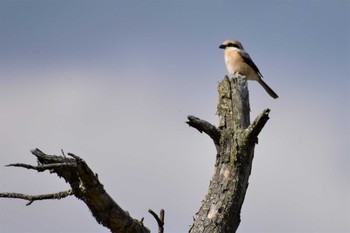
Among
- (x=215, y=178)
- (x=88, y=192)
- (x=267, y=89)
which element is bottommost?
(x=88, y=192)

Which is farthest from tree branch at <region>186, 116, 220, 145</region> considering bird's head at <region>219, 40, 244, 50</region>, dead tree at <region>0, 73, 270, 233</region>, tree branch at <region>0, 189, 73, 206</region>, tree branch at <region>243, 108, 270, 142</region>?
bird's head at <region>219, 40, 244, 50</region>

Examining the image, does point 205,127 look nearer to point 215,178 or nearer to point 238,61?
point 215,178

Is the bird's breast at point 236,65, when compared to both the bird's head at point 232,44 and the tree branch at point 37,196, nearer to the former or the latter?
the bird's head at point 232,44

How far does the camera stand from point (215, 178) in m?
6.79

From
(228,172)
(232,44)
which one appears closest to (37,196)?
(228,172)

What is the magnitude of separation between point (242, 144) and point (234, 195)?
1.67ft

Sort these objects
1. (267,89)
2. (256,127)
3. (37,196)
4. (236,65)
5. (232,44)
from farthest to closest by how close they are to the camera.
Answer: (267,89), (232,44), (236,65), (256,127), (37,196)

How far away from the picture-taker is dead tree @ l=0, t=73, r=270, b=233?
5.98 metres

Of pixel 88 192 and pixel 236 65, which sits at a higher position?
pixel 236 65

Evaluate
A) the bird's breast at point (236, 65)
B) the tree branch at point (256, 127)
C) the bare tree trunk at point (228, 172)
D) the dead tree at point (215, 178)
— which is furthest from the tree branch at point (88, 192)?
the bird's breast at point (236, 65)

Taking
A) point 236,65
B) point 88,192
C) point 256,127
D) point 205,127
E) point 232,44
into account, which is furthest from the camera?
point 232,44

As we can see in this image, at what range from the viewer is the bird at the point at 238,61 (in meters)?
12.8

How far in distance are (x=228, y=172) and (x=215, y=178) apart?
0.14 metres

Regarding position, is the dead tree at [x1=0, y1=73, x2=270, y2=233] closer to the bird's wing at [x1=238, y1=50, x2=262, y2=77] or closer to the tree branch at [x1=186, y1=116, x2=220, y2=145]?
the tree branch at [x1=186, y1=116, x2=220, y2=145]
